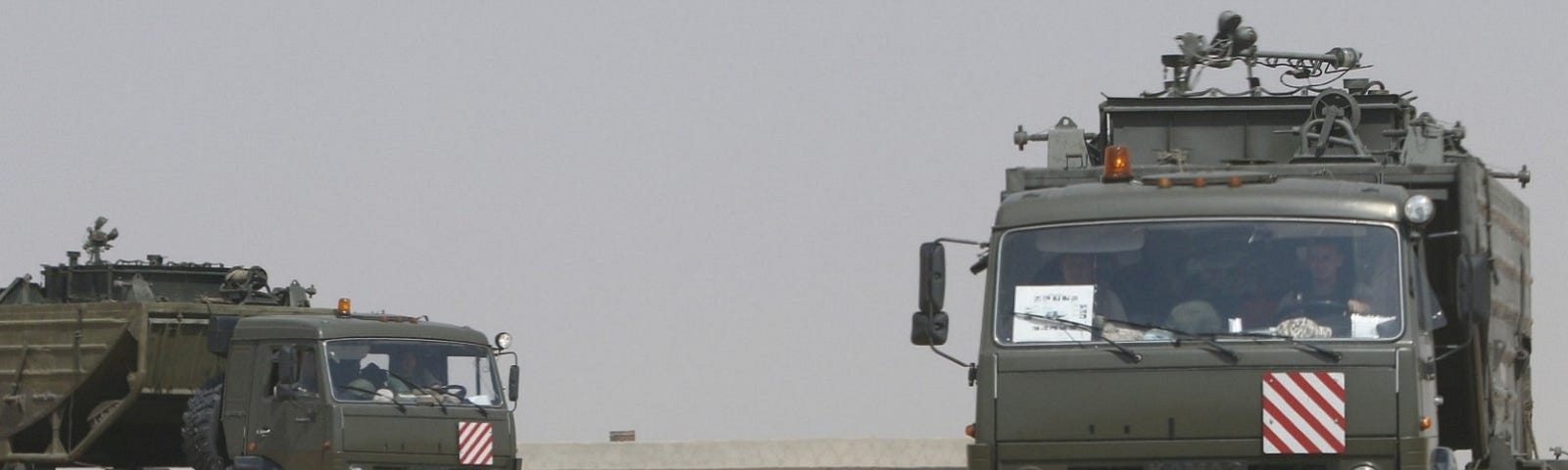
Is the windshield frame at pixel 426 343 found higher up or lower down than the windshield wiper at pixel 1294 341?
lower down

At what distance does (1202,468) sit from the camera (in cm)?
1016

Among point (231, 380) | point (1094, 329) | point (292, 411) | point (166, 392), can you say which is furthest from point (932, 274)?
point (166, 392)

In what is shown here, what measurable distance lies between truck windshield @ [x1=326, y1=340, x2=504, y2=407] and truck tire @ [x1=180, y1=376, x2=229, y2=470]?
4.56ft

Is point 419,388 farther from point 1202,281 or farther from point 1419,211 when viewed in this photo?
point 1419,211

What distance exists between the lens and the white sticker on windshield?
411 inches

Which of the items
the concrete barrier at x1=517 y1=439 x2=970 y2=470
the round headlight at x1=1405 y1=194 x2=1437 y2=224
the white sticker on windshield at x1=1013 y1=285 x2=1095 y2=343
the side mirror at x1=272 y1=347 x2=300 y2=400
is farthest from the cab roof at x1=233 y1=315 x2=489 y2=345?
the concrete barrier at x1=517 y1=439 x2=970 y2=470

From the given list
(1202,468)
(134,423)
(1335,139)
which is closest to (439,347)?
(134,423)

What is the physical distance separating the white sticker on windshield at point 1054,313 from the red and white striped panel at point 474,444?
9.16m

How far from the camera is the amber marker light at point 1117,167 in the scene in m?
11.1

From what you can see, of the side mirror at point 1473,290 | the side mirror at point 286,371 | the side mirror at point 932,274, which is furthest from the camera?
the side mirror at point 286,371

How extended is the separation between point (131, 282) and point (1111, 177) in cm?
1331

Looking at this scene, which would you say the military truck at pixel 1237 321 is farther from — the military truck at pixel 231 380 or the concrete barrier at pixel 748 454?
the concrete barrier at pixel 748 454

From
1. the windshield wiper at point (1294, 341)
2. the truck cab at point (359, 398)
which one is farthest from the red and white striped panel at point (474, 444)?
the windshield wiper at point (1294, 341)

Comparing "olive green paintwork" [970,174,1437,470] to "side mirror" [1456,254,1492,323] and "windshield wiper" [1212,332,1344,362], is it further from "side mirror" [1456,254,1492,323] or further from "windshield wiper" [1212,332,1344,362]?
"side mirror" [1456,254,1492,323]
